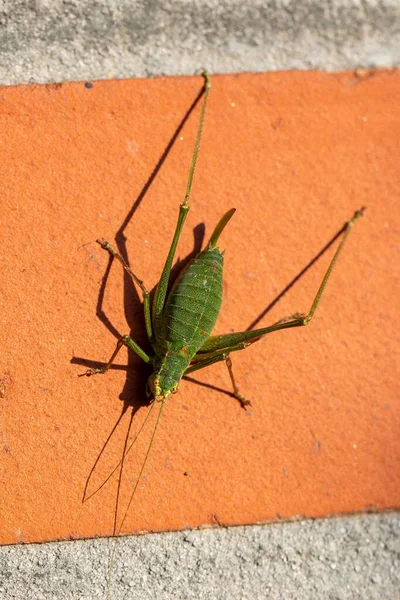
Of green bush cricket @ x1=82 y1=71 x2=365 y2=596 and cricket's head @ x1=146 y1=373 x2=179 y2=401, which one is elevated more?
green bush cricket @ x1=82 y1=71 x2=365 y2=596

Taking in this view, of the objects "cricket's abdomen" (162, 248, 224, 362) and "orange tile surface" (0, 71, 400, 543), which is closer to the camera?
"orange tile surface" (0, 71, 400, 543)

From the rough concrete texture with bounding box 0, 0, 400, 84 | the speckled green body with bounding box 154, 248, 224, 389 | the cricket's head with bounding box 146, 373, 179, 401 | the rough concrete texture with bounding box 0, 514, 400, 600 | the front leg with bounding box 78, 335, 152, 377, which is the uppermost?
the rough concrete texture with bounding box 0, 0, 400, 84

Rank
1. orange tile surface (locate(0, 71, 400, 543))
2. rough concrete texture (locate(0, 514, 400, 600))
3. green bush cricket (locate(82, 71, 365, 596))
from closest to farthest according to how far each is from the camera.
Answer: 1. rough concrete texture (locate(0, 514, 400, 600))
2. orange tile surface (locate(0, 71, 400, 543))
3. green bush cricket (locate(82, 71, 365, 596))

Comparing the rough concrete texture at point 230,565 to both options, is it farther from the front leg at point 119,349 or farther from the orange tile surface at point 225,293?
the front leg at point 119,349

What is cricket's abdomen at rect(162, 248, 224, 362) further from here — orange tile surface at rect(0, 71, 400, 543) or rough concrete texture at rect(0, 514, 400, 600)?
rough concrete texture at rect(0, 514, 400, 600)

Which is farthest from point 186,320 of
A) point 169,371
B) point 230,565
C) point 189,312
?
point 230,565

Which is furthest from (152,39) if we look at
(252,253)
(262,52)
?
(252,253)

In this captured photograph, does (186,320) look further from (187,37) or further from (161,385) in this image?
(187,37)

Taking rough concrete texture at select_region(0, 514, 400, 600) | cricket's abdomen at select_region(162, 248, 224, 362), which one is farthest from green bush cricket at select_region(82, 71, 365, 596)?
rough concrete texture at select_region(0, 514, 400, 600)
